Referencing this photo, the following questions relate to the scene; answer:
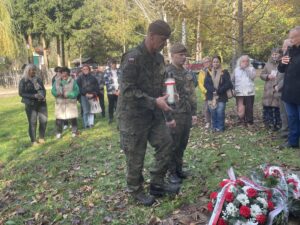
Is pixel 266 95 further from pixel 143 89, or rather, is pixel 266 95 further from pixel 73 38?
pixel 73 38

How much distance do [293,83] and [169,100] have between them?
308cm

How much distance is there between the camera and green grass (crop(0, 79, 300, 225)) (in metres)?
5.41

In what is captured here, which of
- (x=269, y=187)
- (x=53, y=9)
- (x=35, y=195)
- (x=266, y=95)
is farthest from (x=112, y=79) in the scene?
(x=53, y=9)

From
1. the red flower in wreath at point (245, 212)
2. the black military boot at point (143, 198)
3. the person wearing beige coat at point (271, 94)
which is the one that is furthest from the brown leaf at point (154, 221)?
the person wearing beige coat at point (271, 94)

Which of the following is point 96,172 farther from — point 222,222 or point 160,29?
point 222,222

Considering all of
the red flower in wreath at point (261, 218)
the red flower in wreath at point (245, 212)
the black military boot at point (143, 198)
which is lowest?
the black military boot at point (143, 198)

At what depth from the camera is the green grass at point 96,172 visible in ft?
17.7

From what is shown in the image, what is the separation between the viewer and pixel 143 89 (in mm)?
4879

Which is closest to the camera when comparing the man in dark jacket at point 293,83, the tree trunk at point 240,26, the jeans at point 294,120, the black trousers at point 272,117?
the man in dark jacket at point 293,83

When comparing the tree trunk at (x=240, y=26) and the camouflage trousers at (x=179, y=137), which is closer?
the camouflage trousers at (x=179, y=137)

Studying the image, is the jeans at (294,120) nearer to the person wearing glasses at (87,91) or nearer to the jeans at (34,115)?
the jeans at (34,115)

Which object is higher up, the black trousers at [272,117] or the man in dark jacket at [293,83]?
the man in dark jacket at [293,83]

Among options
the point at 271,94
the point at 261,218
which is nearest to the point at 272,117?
the point at 271,94

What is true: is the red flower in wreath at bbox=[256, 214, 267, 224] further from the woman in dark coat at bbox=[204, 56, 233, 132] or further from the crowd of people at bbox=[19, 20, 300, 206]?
the woman in dark coat at bbox=[204, 56, 233, 132]
